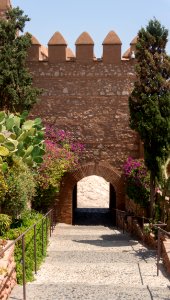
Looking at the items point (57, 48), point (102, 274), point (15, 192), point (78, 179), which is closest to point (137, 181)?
point (78, 179)

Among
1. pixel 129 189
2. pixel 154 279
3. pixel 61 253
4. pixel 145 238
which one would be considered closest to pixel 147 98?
pixel 129 189

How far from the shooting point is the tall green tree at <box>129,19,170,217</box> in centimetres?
1319

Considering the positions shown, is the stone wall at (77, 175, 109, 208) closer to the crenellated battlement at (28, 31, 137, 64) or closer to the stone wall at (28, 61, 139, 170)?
the stone wall at (28, 61, 139, 170)

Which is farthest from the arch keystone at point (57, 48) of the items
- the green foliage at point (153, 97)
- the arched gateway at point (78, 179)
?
the green foliage at point (153, 97)

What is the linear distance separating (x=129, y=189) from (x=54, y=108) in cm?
527

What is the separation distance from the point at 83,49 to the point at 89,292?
Result: 12.4 m

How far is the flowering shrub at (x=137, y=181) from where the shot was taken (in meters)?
14.4

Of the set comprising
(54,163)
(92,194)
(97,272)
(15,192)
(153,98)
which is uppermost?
(153,98)

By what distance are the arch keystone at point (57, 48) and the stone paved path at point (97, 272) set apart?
7.62 m

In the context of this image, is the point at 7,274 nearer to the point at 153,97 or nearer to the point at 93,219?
the point at 153,97

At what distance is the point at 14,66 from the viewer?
620 inches

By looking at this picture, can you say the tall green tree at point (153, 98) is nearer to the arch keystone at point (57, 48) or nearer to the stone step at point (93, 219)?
the arch keystone at point (57, 48)

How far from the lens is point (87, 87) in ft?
59.0

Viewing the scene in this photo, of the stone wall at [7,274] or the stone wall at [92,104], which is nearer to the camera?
the stone wall at [7,274]
